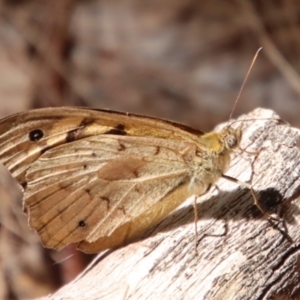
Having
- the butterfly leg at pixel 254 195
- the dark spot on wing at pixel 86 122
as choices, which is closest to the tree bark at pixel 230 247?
the butterfly leg at pixel 254 195

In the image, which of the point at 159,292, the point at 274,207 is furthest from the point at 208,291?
the point at 274,207

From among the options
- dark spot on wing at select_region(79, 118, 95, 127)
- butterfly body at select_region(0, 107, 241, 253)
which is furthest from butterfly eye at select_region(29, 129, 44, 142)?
dark spot on wing at select_region(79, 118, 95, 127)

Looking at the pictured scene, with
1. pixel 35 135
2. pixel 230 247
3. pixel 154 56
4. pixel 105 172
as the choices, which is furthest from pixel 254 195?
pixel 154 56

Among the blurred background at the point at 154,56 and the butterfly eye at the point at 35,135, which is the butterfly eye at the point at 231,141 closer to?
the butterfly eye at the point at 35,135

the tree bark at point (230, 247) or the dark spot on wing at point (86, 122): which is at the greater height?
the dark spot on wing at point (86, 122)

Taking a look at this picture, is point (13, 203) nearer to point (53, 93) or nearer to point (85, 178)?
point (53, 93)

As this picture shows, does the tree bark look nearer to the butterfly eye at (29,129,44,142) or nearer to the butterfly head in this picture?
the butterfly head
